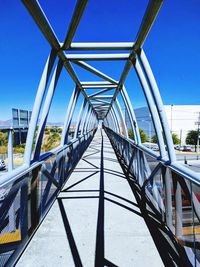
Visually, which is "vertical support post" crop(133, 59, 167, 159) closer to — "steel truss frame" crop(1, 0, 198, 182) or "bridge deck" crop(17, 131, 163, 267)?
"steel truss frame" crop(1, 0, 198, 182)

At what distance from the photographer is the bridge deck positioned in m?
2.26

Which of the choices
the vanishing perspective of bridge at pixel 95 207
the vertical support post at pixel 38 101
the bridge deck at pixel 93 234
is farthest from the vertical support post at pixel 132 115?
the vertical support post at pixel 38 101

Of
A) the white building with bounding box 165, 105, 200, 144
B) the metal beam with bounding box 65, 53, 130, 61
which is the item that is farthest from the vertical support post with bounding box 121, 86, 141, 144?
the white building with bounding box 165, 105, 200, 144

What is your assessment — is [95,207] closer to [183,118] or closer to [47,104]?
[47,104]

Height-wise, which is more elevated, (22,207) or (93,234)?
(22,207)

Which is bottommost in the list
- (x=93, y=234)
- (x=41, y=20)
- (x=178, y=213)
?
(x=93, y=234)

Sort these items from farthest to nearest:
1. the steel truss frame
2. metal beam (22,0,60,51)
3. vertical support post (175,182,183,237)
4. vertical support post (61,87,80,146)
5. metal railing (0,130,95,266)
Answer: vertical support post (61,87,80,146)
the steel truss frame
metal beam (22,0,60,51)
vertical support post (175,182,183,237)
metal railing (0,130,95,266)

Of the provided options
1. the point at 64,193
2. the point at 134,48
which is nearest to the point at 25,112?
the point at 64,193

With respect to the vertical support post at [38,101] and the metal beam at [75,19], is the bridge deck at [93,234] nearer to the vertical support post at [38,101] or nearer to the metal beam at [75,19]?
the vertical support post at [38,101]

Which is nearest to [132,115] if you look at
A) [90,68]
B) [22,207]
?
[90,68]

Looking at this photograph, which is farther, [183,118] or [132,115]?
[183,118]

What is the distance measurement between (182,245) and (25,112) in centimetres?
351

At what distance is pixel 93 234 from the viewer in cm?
277

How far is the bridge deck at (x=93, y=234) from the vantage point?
7.40 ft
